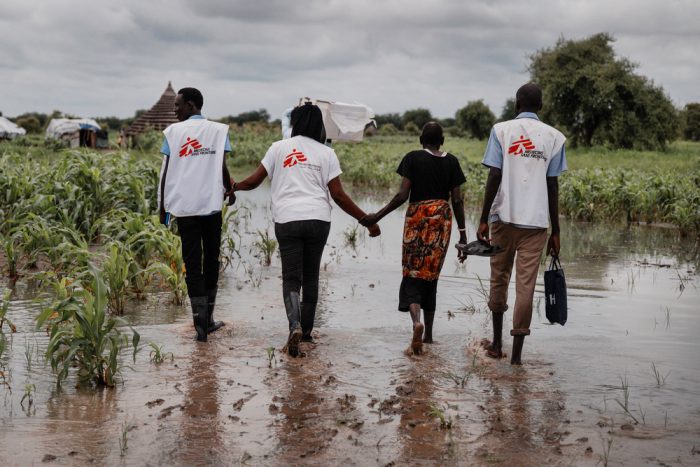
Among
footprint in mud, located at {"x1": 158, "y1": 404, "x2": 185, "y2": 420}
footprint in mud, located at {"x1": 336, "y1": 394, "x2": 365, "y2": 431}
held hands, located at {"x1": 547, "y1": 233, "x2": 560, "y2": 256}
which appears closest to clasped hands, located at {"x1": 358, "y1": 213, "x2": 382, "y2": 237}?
held hands, located at {"x1": 547, "y1": 233, "x2": 560, "y2": 256}

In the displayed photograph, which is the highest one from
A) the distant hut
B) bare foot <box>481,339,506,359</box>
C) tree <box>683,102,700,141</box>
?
tree <box>683,102,700,141</box>

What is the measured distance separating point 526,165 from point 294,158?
1.67 m

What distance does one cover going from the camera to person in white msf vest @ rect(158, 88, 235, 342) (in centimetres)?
614

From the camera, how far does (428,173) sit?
6090 millimetres

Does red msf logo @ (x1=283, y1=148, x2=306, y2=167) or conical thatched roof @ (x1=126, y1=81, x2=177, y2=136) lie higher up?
conical thatched roof @ (x1=126, y1=81, x2=177, y2=136)

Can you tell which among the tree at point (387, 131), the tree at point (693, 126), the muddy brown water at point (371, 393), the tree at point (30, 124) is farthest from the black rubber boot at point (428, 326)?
the tree at point (693, 126)

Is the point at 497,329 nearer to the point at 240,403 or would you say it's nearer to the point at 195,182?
the point at 240,403

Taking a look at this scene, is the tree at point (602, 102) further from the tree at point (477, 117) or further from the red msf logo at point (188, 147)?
the red msf logo at point (188, 147)

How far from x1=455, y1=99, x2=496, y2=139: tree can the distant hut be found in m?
36.8

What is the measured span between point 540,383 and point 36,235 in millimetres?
5687

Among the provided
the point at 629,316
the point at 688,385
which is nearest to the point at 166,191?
the point at 688,385

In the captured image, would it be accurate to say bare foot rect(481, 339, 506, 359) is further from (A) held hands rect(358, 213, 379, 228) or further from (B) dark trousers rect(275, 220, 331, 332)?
(B) dark trousers rect(275, 220, 331, 332)

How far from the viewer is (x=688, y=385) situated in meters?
5.46

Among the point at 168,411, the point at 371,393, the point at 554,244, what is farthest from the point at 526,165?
the point at 168,411
